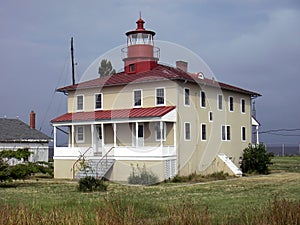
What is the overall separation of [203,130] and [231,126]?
13.2 feet

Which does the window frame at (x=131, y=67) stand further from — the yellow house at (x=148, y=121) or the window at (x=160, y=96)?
the window at (x=160, y=96)

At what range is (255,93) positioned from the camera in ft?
133

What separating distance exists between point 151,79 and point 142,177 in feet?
21.3

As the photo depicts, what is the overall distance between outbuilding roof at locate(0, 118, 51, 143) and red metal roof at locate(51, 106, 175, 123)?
27.0 ft

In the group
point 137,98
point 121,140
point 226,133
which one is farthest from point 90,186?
point 226,133

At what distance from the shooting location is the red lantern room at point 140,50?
117 feet

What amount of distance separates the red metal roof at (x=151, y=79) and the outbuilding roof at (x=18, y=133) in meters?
7.86

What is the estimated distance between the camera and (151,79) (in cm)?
3291

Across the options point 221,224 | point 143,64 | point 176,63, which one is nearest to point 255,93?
point 176,63

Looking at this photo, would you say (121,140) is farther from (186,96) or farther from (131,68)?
(131,68)

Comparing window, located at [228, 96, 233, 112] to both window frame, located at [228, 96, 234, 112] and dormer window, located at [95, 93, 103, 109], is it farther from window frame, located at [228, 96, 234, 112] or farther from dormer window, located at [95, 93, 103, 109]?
dormer window, located at [95, 93, 103, 109]

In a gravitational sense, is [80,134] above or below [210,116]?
below

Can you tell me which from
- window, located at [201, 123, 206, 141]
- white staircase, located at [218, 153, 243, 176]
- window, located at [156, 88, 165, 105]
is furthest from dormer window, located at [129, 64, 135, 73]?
white staircase, located at [218, 153, 243, 176]

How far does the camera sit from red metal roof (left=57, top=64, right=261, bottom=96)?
3278 centimetres
